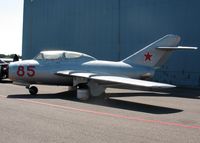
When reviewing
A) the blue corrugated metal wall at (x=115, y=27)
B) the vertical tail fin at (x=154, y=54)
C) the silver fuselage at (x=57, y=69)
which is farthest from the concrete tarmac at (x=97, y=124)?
the blue corrugated metal wall at (x=115, y=27)

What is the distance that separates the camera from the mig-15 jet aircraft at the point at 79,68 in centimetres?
1573

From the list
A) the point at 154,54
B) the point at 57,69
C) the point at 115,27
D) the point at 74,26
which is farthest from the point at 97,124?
the point at 74,26

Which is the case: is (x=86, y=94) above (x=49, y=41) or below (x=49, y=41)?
below

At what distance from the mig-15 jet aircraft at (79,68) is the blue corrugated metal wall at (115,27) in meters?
5.32

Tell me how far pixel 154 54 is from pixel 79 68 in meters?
3.78

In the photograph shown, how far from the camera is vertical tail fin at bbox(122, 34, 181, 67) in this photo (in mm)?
17062

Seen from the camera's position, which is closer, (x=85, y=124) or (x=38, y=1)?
(x=85, y=124)

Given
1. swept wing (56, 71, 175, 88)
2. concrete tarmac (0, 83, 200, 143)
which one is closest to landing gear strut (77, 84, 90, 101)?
swept wing (56, 71, 175, 88)

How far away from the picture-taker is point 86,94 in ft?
47.2

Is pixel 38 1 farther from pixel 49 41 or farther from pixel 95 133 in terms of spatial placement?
pixel 95 133

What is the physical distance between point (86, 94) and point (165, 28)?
10.6 meters

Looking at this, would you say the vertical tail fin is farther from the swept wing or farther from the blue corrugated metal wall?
the blue corrugated metal wall

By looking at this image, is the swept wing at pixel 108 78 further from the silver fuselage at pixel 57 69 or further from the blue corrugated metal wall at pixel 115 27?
the blue corrugated metal wall at pixel 115 27

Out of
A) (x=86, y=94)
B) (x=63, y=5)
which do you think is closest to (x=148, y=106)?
(x=86, y=94)
